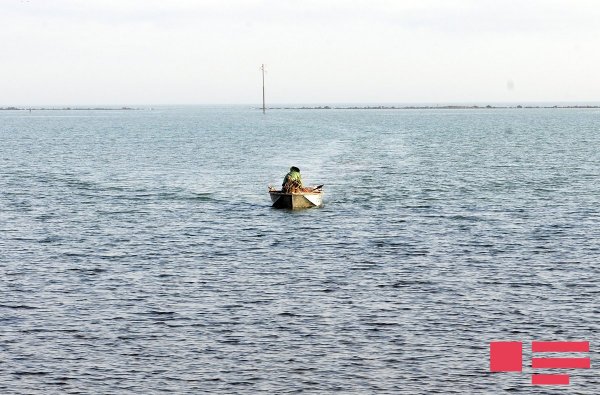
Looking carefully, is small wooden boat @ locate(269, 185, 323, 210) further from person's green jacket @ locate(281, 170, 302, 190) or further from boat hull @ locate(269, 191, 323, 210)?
person's green jacket @ locate(281, 170, 302, 190)

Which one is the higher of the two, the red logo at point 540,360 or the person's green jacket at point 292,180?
the person's green jacket at point 292,180

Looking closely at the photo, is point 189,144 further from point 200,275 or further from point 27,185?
point 200,275

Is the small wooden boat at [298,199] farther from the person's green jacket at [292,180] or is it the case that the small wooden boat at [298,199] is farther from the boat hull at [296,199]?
the person's green jacket at [292,180]

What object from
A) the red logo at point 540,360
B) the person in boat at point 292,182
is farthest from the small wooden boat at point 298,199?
the red logo at point 540,360

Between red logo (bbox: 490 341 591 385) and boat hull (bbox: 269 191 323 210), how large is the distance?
136ft

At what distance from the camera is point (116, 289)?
48.4m

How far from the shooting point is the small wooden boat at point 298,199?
3125 inches

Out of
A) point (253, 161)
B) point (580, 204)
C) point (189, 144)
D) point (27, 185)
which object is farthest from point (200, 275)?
point (189, 144)

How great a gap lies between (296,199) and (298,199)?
19 cm

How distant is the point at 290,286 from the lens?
49.0 metres

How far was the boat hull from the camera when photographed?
79.3 m

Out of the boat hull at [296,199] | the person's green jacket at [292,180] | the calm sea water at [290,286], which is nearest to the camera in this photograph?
the calm sea water at [290,286]

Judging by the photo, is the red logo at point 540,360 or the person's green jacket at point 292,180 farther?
the person's green jacket at point 292,180

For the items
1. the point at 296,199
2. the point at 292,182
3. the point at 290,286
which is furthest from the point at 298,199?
the point at 290,286
